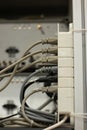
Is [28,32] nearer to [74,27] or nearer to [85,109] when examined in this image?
[74,27]

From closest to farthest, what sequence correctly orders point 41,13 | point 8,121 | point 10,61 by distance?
point 8,121, point 10,61, point 41,13

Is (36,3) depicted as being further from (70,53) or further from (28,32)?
(70,53)

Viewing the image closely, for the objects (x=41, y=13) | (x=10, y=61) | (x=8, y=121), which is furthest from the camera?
(x=41, y=13)

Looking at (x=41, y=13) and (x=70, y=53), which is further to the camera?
(x=41, y=13)

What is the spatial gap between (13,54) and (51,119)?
0.47 m

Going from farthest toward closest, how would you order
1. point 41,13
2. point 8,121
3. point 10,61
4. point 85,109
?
point 41,13 < point 10,61 < point 8,121 < point 85,109

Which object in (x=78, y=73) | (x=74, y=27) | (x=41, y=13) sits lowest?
(x=78, y=73)

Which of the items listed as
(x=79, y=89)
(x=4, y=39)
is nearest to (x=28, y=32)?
(x=4, y=39)

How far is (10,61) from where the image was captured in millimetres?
1092

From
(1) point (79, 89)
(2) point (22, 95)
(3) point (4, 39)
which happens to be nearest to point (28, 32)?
(3) point (4, 39)

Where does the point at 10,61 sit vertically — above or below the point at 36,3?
below

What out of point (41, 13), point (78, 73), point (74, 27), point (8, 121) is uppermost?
point (41, 13)

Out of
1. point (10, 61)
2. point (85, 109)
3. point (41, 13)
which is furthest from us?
point (41, 13)

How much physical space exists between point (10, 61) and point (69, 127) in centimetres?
50
